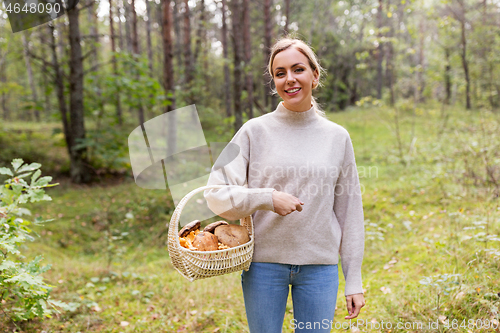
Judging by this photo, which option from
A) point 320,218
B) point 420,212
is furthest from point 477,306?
point 420,212

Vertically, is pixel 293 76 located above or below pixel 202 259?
above

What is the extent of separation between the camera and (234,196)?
1378mm

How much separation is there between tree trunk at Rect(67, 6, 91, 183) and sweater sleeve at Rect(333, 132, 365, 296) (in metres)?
7.74

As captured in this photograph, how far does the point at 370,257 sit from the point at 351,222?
8.97 ft

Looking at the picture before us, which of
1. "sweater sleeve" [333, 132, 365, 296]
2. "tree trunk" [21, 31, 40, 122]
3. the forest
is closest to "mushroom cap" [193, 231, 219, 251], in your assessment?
"sweater sleeve" [333, 132, 365, 296]

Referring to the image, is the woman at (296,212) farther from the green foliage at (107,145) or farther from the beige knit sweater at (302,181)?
the green foliage at (107,145)

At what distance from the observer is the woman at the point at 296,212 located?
1522mm

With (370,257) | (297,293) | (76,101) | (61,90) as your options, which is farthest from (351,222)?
(61,90)

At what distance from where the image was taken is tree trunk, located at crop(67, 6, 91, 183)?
764 cm

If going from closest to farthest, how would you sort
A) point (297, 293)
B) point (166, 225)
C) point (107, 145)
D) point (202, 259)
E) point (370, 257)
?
1. point (202, 259)
2. point (297, 293)
3. point (370, 257)
4. point (166, 225)
5. point (107, 145)

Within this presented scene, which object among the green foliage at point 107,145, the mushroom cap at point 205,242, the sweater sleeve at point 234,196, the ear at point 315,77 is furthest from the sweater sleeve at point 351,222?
the green foliage at point 107,145

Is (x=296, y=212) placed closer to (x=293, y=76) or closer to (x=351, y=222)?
(x=351, y=222)

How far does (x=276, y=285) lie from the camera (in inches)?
60.4

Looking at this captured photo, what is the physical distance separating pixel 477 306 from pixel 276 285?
1.96m
